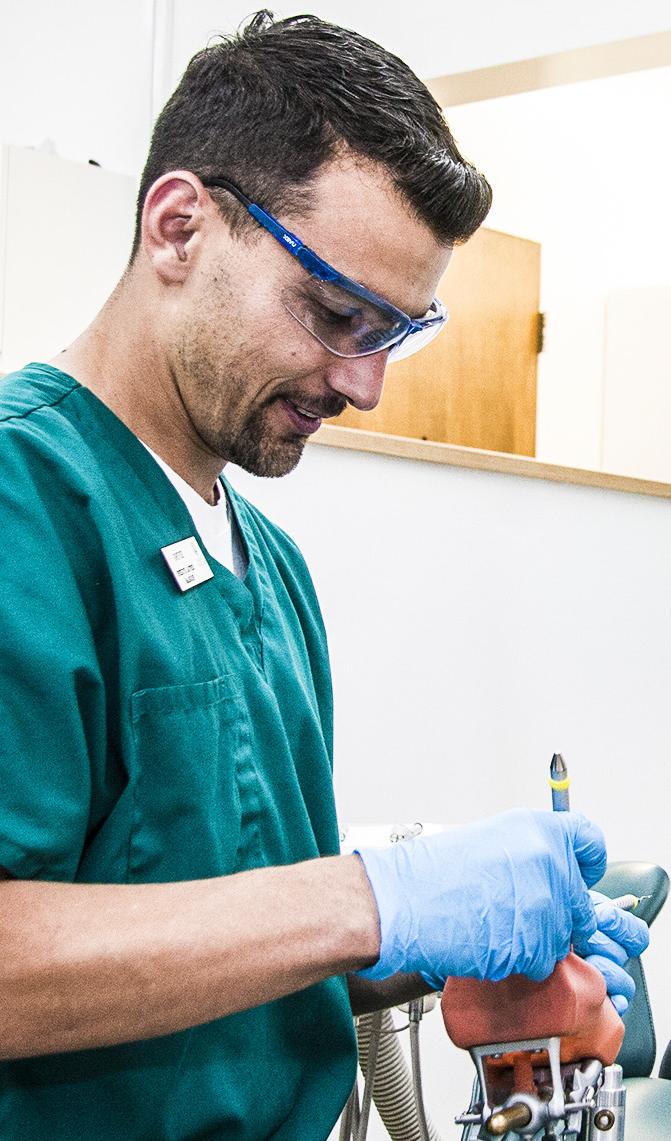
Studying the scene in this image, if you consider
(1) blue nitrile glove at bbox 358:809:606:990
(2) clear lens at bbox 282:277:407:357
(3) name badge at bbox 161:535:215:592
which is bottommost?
(1) blue nitrile glove at bbox 358:809:606:990

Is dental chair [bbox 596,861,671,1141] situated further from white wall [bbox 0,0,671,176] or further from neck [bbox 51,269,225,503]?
white wall [bbox 0,0,671,176]

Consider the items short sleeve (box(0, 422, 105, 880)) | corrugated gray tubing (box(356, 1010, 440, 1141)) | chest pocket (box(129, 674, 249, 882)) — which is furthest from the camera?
corrugated gray tubing (box(356, 1010, 440, 1141))

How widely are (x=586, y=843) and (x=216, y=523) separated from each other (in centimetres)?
42

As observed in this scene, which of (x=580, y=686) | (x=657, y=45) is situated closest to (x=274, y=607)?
(x=580, y=686)

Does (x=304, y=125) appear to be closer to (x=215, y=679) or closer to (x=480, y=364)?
(x=215, y=679)

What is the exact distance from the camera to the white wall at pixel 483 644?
2.42 m

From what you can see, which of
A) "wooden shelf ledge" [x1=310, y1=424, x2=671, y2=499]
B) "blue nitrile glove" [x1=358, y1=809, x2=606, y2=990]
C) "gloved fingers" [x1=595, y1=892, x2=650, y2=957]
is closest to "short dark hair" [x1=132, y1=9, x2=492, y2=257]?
"blue nitrile glove" [x1=358, y1=809, x2=606, y2=990]

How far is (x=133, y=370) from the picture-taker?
0.97 meters

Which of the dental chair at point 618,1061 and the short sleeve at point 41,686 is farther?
the dental chair at point 618,1061

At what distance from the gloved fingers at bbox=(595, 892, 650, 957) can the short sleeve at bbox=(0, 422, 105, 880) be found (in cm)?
58

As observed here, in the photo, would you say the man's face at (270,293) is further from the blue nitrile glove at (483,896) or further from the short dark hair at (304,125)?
the blue nitrile glove at (483,896)

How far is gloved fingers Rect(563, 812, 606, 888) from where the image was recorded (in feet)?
3.38

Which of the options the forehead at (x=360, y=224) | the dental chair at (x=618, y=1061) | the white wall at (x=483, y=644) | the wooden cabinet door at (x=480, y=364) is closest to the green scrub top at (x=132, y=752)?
the forehead at (x=360, y=224)

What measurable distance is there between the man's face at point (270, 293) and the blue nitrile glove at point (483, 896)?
371mm
